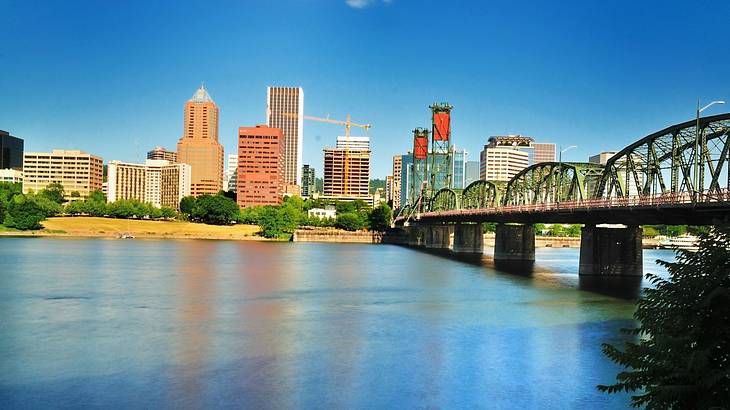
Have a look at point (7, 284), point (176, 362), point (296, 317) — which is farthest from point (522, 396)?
point (7, 284)

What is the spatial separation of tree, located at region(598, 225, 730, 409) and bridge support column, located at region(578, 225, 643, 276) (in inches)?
2583

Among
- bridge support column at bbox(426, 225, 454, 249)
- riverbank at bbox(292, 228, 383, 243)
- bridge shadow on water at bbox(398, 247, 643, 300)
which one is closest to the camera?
bridge shadow on water at bbox(398, 247, 643, 300)

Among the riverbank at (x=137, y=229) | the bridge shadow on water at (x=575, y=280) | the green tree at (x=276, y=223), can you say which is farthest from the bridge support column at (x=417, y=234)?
the bridge shadow on water at (x=575, y=280)

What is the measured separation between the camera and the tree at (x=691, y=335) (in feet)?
39.6

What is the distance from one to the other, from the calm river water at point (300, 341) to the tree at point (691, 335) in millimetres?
13353

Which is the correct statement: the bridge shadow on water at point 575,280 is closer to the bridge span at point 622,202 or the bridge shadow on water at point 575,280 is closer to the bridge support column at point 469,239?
the bridge span at point 622,202

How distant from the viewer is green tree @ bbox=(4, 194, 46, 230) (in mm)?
160500

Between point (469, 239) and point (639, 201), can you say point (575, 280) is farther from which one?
point (469, 239)

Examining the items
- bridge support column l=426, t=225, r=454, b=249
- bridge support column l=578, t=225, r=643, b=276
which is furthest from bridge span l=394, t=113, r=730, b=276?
bridge support column l=426, t=225, r=454, b=249

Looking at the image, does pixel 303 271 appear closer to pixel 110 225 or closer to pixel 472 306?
pixel 472 306

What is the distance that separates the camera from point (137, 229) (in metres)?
187

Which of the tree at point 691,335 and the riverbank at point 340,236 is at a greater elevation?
the tree at point 691,335

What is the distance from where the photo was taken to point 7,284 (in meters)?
60.1

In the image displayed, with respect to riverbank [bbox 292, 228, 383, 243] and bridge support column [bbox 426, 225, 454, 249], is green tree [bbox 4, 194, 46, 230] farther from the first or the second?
bridge support column [bbox 426, 225, 454, 249]
